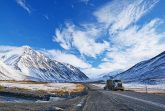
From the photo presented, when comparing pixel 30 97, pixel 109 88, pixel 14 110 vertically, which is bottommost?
pixel 14 110

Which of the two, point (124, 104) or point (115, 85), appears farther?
point (115, 85)

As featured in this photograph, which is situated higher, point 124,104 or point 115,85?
point 115,85

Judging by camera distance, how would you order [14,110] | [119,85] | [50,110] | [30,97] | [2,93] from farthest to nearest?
[119,85] → [2,93] → [30,97] → [50,110] → [14,110]

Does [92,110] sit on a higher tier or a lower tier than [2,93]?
lower

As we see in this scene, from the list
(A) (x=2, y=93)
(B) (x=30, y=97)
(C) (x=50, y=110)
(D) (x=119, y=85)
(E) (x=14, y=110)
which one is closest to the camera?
(E) (x=14, y=110)

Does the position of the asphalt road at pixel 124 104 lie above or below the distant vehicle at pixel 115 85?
below

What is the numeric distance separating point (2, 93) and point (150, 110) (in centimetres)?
2762

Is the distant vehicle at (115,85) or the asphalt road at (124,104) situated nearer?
the asphalt road at (124,104)

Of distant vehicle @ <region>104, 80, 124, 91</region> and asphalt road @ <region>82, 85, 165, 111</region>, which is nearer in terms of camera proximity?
asphalt road @ <region>82, 85, 165, 111</region>

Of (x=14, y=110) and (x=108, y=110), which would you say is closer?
(x=14, y=110)

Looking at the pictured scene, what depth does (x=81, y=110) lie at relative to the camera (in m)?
21.4

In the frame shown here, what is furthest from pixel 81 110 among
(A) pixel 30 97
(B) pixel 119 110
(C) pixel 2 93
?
(C) pixel 2 93

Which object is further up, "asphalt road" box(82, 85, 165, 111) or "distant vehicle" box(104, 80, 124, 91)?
"distant vehicle" box(104, 80, 124, 91)

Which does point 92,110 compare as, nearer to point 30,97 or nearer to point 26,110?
point 26,110
